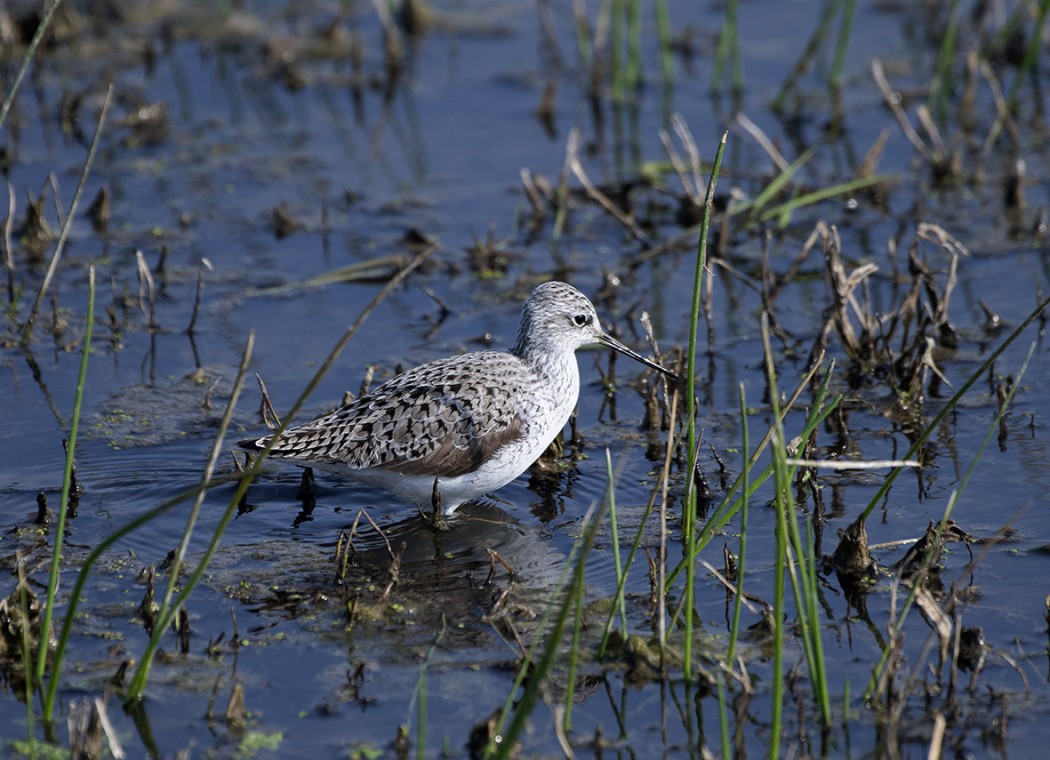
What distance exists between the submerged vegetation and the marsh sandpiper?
0.96 ft

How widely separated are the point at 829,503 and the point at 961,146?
20.6 feet

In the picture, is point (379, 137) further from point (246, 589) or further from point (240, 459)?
point (246, 589)

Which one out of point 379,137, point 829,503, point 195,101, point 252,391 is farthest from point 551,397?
point 195,101

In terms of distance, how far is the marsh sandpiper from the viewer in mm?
7668

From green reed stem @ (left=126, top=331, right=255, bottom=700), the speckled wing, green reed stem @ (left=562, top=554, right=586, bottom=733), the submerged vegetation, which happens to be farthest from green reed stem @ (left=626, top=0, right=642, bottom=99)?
green reed stem @ (left=562, top=554, right=586, bottom=733)

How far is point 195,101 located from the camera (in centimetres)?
1406

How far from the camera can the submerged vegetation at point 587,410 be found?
5809 mm

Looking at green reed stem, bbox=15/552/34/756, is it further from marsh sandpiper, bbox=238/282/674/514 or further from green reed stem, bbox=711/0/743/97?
green reed stem, bbox=711/0/743/97

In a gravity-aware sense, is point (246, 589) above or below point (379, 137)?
below

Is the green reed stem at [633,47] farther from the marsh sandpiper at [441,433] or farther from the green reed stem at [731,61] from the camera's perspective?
the marsh sandpiper at [441,433]

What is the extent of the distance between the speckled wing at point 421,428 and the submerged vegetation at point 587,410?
1.07ft

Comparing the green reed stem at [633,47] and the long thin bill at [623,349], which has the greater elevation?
the green reed stem at [633,47]

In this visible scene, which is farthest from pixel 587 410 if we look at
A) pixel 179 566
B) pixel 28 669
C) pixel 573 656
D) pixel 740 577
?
pixel 28 669

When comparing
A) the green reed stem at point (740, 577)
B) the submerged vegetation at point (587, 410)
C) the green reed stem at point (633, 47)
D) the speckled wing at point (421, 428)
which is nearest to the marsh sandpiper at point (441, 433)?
the speckled wing at point (421, 428)
